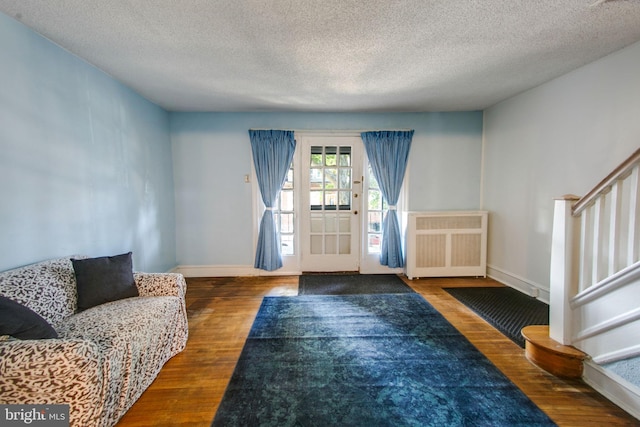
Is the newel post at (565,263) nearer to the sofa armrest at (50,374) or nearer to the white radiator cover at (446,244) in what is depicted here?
the white radiator cover at (446,244)

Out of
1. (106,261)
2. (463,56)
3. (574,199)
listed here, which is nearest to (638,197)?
(574,199)

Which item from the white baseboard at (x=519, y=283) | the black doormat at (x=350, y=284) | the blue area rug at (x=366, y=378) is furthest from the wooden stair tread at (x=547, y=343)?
the black doormat at (x=350, y=284)

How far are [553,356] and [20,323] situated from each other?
10.1ft

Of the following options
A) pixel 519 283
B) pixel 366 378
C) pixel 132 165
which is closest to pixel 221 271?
pixel 132 165

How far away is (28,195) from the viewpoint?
1.85 m

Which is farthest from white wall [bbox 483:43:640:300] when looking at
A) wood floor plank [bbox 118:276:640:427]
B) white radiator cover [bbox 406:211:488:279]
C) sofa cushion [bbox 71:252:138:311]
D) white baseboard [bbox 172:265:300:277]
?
sofa cushion [bbox 71:252:138:311]

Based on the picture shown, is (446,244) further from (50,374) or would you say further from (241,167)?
(50,374)

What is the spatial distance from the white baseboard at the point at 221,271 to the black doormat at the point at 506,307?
2260 mm

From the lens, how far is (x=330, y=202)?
4.04 meters

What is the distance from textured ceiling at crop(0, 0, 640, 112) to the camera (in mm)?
1681

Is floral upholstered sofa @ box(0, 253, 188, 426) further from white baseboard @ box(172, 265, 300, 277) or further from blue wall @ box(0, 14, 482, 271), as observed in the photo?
white baseboard @ box(172, 265, 300, 277)

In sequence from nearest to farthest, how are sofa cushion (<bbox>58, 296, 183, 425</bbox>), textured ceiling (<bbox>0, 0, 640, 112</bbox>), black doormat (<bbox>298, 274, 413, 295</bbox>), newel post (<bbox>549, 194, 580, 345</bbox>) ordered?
sofa cushion (<bbox>58, 296, 183, 425</bbox>) → textured ceiling (<bbox>0, 0, 640, 112</bbox>) → newel post (<bbox>549, 194, 580, 345</bbox>) → black doormat (<bbox>298, 274, 413, 295</bbox>)

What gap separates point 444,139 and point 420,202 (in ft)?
3.18

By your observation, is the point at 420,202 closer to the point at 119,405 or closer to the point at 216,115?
the point at 216,115
